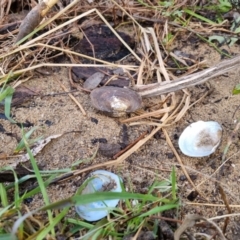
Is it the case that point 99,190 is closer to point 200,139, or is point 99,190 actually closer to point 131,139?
point 131,139

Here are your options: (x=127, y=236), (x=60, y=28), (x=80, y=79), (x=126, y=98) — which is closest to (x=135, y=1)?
(x=60, y=28)

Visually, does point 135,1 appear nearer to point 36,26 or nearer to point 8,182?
point 36,26

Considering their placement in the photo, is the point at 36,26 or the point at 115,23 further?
the point at 115,23

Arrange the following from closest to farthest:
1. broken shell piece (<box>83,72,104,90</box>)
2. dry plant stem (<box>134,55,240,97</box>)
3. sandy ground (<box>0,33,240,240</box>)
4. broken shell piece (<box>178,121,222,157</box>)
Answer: sandy ground (<box>0,33,240,240</box>) → broken shell piece (<box>178,121,222,157</box>) → dry plant stem (<box>134,55,240,97</box>) → broken shell piece (<box>83,72,104,90</box>)

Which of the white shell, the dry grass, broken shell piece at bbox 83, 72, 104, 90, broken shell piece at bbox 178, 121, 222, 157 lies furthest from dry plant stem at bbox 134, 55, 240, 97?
the white shell

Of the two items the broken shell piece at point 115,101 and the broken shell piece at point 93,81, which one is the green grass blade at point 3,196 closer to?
the broken shell piece at point 115,101

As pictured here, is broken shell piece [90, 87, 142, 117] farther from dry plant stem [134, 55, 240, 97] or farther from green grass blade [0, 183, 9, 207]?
green grass blade [0, 183, 9, 207]

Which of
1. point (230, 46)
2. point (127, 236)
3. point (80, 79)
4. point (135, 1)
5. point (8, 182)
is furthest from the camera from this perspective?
point (135, 1)
